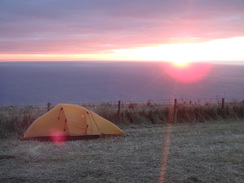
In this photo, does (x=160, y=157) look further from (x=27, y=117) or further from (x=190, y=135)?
(x=27, y=117)

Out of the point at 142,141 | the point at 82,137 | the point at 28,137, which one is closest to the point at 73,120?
the point at 82,137

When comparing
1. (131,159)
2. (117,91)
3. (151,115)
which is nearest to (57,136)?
(131,159)

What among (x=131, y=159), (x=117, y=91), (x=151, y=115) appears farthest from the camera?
(x=117, y=91)

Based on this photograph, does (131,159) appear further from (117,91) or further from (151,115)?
(117,91)

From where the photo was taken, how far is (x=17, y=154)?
9.17 meters

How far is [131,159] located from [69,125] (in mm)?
4783

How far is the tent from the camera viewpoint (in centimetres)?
1252

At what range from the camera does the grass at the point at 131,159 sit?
681 cm

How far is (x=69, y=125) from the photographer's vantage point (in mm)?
12617

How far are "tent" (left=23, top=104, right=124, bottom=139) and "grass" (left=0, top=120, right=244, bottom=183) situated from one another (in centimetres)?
65

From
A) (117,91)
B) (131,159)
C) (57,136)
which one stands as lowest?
(117,91)

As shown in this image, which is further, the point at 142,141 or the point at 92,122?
the point at 92,122

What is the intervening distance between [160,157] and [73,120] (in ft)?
16.5

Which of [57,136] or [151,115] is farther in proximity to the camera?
[151,115]
